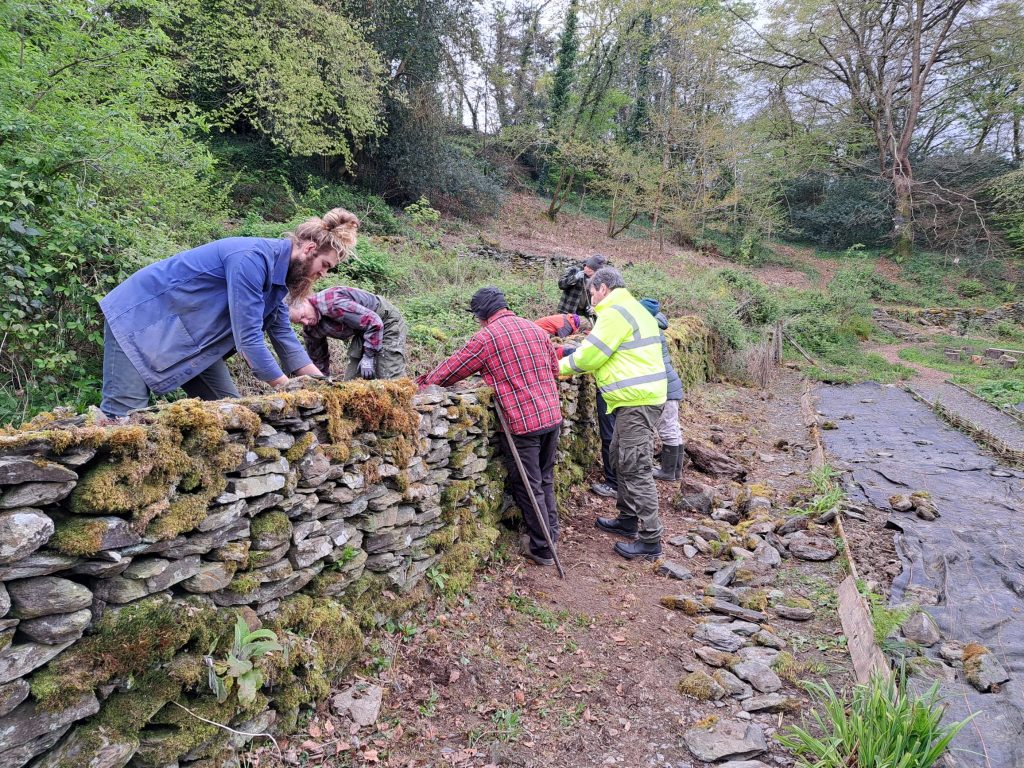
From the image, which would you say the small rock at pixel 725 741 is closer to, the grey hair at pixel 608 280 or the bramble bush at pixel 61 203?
the grey hair at pixel 608 280

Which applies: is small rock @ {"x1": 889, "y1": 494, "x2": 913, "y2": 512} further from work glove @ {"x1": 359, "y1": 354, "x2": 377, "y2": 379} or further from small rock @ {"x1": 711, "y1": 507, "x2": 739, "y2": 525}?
work glove @ {"x1": 359, "y1": 354, "x2": 377, "y2": 379}

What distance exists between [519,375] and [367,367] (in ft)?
4.15

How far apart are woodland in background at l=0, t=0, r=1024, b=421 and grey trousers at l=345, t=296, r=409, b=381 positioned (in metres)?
2.54

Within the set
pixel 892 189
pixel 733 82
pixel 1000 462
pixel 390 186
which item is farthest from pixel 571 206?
pixel 1000 462

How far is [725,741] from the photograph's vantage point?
108 inches

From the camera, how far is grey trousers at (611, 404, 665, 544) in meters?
4.71

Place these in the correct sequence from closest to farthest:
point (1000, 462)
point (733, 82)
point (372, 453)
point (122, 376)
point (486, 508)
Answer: point (122, 376), point (372, 453), point (486, 508), point (1000, 462), point (733, 82)

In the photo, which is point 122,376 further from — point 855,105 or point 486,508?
point 855,105

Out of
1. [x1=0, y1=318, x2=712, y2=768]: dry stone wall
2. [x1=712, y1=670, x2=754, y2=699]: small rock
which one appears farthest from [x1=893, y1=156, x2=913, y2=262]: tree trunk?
[x1=0, y1=318, x2=712, y2=768]: dry stone wall

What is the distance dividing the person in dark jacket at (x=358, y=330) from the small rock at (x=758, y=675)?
3.17 metres

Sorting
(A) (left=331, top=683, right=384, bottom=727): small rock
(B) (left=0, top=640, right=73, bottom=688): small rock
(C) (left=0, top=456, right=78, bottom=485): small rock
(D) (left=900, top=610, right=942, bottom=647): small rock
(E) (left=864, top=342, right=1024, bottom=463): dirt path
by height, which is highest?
(C) (left=0, top=456, right=78, bottom=485): small rock

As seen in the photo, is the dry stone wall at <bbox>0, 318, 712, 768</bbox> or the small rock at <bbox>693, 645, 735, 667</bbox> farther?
the small rock at <bbox>693, 645, 735, 667</bbox>

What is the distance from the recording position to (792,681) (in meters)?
3.19

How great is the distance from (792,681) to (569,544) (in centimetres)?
204
